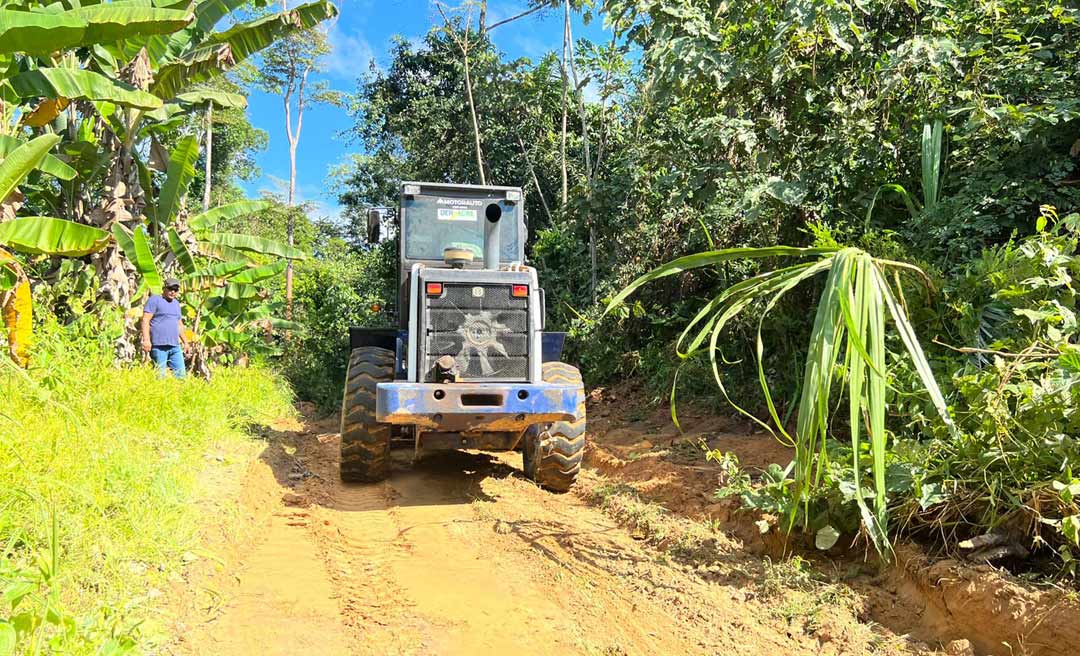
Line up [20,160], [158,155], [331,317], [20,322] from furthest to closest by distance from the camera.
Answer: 1. [331,317]
2. [158,155]
3. [20,322]
4. [20,160]

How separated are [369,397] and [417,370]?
596mm

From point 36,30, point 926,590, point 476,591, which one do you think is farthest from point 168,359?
point 926,590

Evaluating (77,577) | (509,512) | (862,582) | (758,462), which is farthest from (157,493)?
(758,462)

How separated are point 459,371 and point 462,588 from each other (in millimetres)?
2052

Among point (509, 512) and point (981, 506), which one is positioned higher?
point (981, 506)

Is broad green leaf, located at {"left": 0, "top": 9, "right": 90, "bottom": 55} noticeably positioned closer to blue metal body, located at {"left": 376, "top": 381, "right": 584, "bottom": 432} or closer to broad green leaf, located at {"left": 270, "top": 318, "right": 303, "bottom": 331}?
blue metal body, located at {"left": 376, "top": 381, "right": 584, "bottom": 432}

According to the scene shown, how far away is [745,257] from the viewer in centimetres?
351

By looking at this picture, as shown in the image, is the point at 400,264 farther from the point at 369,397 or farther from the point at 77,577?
the point at 77,577

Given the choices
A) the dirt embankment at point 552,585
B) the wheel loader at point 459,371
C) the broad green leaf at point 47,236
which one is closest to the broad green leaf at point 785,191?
the dirt embankment at point 552,585

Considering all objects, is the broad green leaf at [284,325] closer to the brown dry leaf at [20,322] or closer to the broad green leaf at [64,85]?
the broad green leaf at [64,85]

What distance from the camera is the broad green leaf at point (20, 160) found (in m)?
5.22

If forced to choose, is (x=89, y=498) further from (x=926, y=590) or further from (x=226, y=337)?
(x=226, y=337)

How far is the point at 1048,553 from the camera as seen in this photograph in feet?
12.1

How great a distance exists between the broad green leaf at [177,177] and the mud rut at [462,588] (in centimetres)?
418
